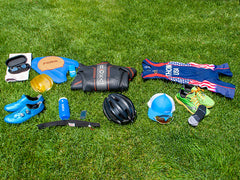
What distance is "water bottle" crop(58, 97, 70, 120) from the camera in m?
3.56

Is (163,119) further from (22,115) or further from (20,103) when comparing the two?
(20,103)

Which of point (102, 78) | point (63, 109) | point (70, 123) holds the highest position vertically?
point (102, 78)

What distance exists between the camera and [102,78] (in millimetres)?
3990

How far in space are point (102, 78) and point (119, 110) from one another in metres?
0.95

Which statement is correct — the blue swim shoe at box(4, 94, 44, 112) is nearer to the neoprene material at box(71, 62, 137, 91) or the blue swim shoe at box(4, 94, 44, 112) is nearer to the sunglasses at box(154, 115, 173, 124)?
the neoprene material at box(71, 62, 137, 91)

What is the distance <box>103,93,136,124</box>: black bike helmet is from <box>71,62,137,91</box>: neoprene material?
0.44 m

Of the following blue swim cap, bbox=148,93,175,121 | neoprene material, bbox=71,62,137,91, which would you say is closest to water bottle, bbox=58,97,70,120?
neoprene material, bbox=71,62,137,91

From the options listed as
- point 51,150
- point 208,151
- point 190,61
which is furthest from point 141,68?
point 51,150

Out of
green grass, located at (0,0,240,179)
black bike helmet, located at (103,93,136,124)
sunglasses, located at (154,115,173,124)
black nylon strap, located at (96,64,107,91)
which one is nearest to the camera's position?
green grass, located at (0,0,240,179)

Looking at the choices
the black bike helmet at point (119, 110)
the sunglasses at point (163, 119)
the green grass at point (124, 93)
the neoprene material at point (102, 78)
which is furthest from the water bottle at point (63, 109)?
the sunglasses at point (163, 119)

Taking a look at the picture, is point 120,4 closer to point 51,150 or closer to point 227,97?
point 227,97

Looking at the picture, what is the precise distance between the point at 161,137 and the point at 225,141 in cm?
112

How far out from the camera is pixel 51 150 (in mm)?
3180

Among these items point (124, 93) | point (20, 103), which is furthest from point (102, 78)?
point (20, 103)
